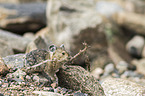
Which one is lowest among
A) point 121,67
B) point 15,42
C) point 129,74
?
point 129,74

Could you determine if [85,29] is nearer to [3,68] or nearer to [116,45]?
[116,45]

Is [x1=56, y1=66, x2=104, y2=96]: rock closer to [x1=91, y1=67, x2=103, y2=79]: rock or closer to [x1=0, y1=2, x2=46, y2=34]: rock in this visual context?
[x1=91, y1=67, x2=103, y2=79]: rock

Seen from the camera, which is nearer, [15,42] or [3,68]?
[3,68]

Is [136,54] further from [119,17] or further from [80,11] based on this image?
[80,11]

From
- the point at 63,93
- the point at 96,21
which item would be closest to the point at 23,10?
the point at 96,21

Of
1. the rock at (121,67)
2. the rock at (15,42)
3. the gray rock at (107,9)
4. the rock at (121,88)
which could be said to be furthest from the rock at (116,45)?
the rock at (121,88)

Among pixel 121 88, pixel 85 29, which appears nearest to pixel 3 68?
pixel 121 88

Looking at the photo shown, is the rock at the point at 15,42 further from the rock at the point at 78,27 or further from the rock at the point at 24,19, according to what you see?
the rock at the point at 24,19
